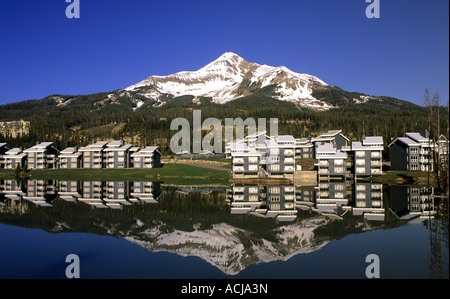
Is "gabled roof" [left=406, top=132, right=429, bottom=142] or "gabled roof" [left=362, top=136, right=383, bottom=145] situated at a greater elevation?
"gabled roof" [left=406, top=132, right=429, bottom=142]

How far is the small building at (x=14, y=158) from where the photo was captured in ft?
229

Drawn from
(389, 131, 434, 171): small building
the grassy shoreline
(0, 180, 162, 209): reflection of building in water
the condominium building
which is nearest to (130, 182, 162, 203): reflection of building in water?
(0, 180, 162, 209): reflection of building in water

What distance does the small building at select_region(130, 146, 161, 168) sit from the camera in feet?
211

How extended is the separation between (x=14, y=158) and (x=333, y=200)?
206ft

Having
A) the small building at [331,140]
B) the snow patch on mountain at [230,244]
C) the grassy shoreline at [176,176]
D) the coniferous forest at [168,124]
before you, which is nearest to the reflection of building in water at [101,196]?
the grassy shoreline at [176,176]

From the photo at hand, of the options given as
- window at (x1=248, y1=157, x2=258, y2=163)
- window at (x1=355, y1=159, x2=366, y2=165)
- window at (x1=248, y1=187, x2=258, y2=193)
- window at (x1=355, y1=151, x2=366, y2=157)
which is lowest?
window at (x1=248, y1=187, x2=258, y2=193)

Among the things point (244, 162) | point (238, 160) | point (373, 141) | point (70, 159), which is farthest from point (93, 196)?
point (373, 141)

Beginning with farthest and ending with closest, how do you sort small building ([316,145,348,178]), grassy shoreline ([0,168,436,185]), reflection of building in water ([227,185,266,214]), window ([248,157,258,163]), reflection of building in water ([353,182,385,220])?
1. window ([248,157,258,163])
2. small building ([316,145,348,178])
3. grassy shoreline ([0,168,436,185])
4. reflection of building in water ([227,185,266,214])
5. reflection of building in water ([353,182,385,220])

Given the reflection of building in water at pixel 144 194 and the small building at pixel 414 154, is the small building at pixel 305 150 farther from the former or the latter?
the reflection of building in water at pixel 144 194

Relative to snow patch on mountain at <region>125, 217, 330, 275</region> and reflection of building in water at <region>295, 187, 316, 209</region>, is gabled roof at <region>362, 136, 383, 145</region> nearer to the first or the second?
reflection of building in water at <region>295, 187, 316, 209</region>

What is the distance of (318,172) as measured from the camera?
5050cm

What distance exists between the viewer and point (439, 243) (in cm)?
1680
